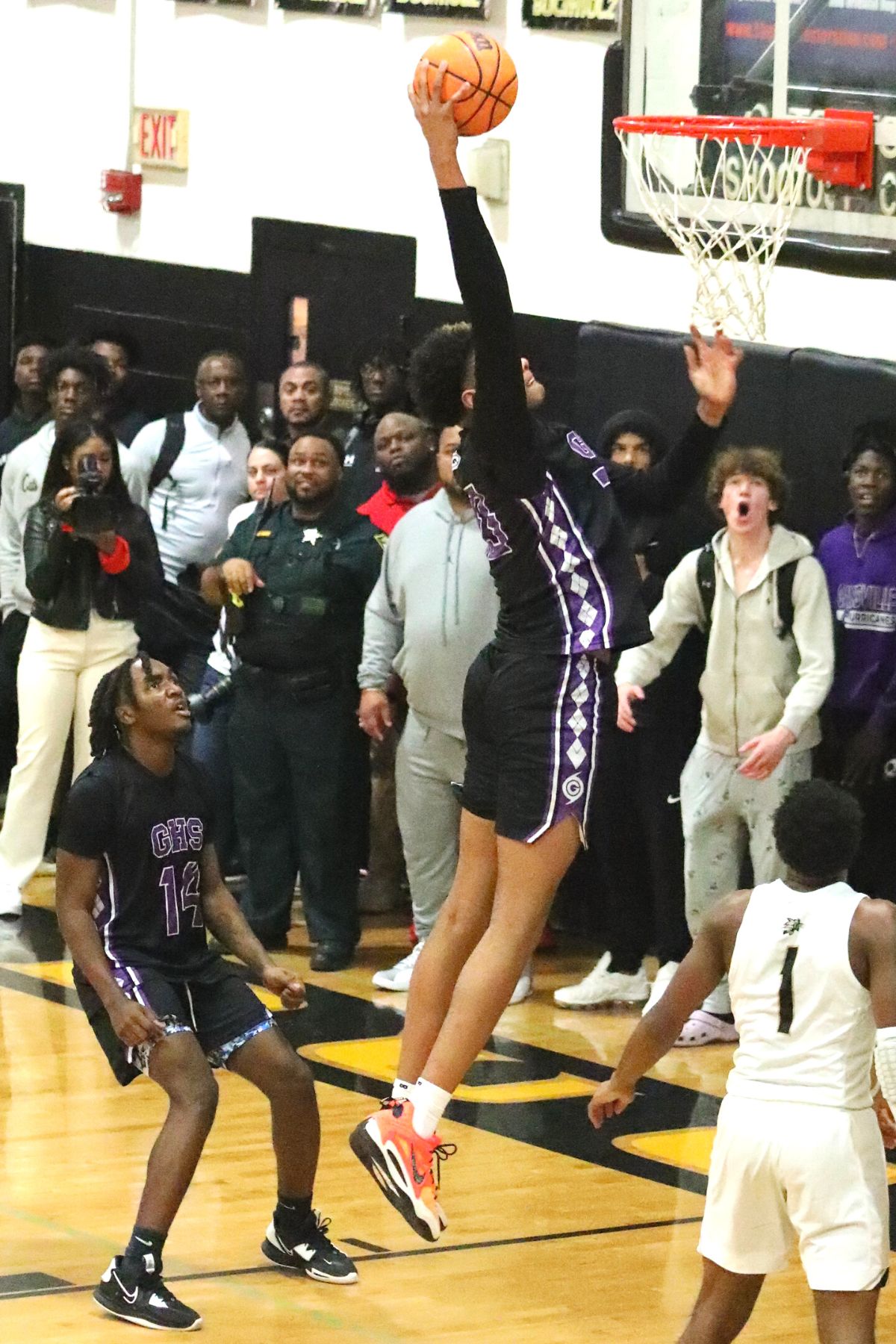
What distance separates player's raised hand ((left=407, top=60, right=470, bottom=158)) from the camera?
213 inches

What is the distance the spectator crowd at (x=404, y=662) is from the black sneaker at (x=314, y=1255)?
235 centimetres

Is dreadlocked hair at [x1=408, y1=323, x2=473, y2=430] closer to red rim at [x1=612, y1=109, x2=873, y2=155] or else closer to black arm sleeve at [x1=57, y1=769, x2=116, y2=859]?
black arm sleeve at [x1=57, y1=769, x2=116, y2=859]

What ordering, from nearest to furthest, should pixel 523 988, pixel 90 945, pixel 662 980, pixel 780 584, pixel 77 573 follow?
pixel 90 945, pixel 780 584, pixel 662 980, pixel 523 988, pixel 77 573

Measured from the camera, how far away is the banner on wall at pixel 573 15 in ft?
35.2

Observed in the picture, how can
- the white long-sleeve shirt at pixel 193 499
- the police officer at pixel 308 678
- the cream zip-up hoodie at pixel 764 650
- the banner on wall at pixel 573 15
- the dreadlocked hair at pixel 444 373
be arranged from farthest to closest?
the white long-sleeve shirt at pixel 193 499 → the banner on wall at pixel 573 15 → the police officer at pixel 308 678 → the cream zip-up hoodie at pixel 764 650 → the dreadlocked hair at pixel 444 373

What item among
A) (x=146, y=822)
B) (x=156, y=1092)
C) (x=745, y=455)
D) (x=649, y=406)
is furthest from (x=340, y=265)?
(x=146, y=822)

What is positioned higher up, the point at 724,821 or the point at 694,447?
the point at 694,447

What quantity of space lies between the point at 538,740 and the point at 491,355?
90cm

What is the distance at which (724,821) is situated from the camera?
8.61 meters

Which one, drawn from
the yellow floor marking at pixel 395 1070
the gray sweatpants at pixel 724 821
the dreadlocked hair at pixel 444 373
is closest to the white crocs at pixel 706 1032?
the gray sweatpants at pixel 724 821

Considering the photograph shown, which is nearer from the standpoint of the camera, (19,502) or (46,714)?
(46,714)

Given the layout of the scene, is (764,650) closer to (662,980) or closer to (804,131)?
(662,980)

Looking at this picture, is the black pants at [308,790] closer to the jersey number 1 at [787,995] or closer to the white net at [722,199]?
the white net at [722,199]

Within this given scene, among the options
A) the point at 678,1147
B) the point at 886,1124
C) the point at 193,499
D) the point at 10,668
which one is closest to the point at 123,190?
the point at 193,499
